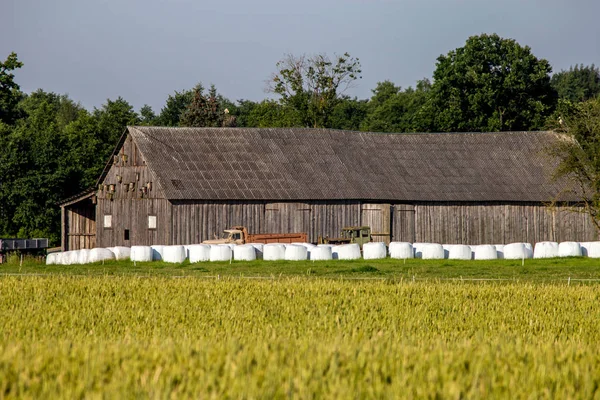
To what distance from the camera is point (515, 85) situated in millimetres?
82562

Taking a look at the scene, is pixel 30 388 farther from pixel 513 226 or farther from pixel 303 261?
pixel 513 226

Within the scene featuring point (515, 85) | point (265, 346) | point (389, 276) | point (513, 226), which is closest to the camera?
point (265, 346)

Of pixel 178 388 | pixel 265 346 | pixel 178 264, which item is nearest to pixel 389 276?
pixel 178 264

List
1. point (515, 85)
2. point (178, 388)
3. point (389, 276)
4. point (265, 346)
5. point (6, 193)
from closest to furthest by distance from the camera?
point (178, 388), point (265, 346), point (389, 276), point (6, 193), point (515, 85)

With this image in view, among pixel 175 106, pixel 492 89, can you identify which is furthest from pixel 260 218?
pixel 175 106

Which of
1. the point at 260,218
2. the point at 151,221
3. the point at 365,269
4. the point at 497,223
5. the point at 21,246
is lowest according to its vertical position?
the point at 365,269

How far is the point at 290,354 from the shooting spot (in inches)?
467

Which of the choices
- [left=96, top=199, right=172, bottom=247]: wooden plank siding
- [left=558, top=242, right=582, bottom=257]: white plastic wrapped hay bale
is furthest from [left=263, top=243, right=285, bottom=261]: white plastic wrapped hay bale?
[left=558, top=242, right=582, bottom=257]: white plastic wrapped hay bale

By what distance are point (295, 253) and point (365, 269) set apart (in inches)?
221

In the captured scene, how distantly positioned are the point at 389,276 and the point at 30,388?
2574 centimetres

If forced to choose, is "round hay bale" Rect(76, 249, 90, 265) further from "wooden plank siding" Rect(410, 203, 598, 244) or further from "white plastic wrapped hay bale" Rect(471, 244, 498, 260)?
"wooden plank siding" Rect(410, 203, 598, 244)

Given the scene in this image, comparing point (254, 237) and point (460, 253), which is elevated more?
point (254, 237)

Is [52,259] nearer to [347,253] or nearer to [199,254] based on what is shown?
[199,254]

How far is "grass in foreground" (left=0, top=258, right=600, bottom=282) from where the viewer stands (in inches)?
1422
